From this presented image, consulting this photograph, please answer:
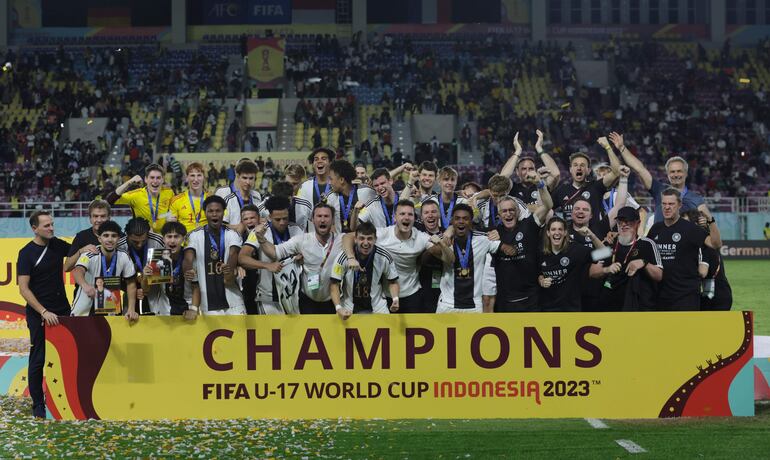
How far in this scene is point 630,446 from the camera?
8.73 metres

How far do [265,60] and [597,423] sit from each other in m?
41.5

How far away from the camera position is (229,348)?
1020 centimetres

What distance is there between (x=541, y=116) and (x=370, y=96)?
7.58 meters

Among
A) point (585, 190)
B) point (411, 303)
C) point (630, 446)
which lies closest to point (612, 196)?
point (585, 190)

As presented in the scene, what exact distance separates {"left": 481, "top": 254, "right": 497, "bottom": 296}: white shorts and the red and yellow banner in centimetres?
3956

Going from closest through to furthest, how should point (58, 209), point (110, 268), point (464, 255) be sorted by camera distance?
point (464, 255) → point (110, 268) → point (58, 209)

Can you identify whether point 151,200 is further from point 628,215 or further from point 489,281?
point 628,215

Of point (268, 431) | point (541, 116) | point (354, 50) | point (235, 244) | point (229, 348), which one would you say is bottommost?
point (268, 431)

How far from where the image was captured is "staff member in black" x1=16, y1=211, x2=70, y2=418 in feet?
34.3

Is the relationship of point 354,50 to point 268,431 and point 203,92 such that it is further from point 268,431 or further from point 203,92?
point 268,431

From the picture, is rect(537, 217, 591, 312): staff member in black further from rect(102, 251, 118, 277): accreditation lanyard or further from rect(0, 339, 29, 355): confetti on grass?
rect(0, 339, 29, 355): confetti on grass

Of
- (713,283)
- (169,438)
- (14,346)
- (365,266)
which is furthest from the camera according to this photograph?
(14,346)

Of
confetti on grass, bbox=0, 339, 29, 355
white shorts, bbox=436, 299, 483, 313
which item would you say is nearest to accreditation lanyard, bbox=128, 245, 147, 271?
white shorts, bbox=436, 299, 483, 313

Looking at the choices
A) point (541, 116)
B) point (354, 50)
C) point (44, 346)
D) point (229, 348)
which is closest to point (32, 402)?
point (44, 346)
